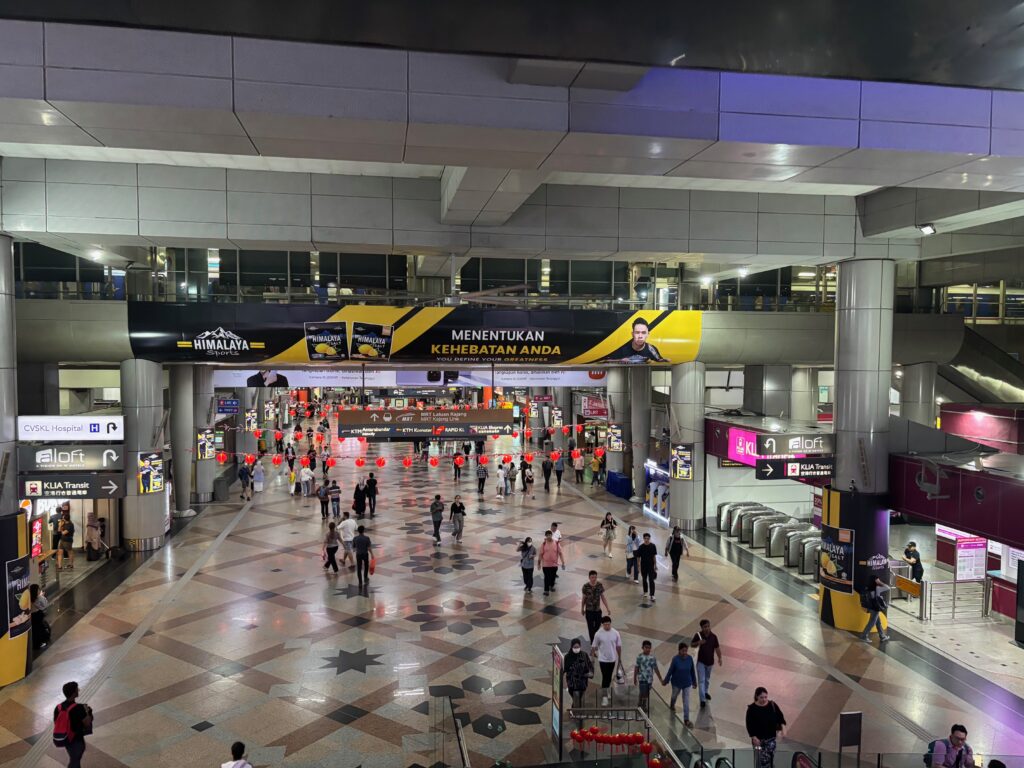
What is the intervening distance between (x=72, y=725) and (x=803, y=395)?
18.8 metres

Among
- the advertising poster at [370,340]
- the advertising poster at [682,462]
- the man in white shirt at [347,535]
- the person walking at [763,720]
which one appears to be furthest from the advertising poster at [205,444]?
the person walking at [763,720]

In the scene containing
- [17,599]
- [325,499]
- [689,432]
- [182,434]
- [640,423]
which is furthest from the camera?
[640,423]

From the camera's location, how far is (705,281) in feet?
59.7

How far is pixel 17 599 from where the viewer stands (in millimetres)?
9562

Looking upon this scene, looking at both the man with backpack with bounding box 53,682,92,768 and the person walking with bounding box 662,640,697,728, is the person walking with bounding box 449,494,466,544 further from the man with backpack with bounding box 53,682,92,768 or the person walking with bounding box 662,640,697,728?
the man with backpack with bounding box 53,682,92,768

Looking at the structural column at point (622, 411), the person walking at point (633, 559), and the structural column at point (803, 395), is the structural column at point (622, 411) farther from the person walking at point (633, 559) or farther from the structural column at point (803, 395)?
the person walking at point (633, 559)

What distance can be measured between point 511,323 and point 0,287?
818cm

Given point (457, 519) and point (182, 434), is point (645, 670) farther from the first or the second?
point (182, 434)

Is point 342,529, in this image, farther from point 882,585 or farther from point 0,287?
point 882,585

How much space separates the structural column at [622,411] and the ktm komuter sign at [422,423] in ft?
25.6

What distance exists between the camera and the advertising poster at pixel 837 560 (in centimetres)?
1151

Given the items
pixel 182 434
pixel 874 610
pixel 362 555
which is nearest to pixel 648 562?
pixel 874 610

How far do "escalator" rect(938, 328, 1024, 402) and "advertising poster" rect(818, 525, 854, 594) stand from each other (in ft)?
28.9

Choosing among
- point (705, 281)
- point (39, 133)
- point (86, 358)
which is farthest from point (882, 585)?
point (86, 358)
